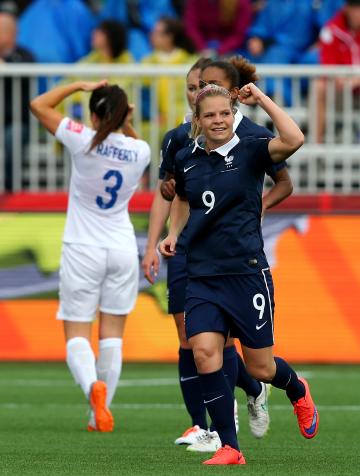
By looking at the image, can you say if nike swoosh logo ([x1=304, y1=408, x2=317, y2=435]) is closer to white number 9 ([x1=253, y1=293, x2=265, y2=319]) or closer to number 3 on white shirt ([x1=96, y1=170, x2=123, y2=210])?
white number 9 ([x1=253, y1=293, x2=265, y2=319])

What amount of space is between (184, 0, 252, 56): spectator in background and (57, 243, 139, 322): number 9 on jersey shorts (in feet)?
21.5

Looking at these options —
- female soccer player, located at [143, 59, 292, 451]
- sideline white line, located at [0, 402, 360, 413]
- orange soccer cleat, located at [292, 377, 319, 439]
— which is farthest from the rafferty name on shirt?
orange soccer cleat, located at [292, 377, 319, 439]

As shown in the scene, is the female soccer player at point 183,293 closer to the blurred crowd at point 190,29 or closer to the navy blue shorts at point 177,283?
the navy blue shorts at point 177,283

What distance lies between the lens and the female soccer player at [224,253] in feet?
26.0

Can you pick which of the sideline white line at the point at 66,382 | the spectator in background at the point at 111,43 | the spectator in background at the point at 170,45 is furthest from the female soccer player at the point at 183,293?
the spectator in background at the point at 111,43

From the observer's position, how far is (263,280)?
8.08m

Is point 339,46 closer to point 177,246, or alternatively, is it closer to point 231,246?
point 177,246

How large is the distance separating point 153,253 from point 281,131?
5.96 ft

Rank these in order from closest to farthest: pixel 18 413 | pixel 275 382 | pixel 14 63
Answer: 1. pixel 275 382
2. pixel 18 413
3. pixel 14 63

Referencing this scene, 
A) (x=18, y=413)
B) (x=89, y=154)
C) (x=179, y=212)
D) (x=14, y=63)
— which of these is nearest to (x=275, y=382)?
(x=179, y=212)

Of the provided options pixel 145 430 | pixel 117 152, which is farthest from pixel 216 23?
pixel 145 430

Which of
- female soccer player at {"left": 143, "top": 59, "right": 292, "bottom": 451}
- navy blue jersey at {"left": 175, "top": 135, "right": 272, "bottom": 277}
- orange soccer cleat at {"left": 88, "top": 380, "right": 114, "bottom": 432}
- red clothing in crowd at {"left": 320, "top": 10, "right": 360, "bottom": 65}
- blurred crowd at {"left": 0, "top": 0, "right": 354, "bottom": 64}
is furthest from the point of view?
blurred crowd at {"left": 0, "top": 0, "right": 354, "bottom": 64}

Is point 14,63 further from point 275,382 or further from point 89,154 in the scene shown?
point 275,382

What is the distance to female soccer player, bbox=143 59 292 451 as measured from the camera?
355 inches
